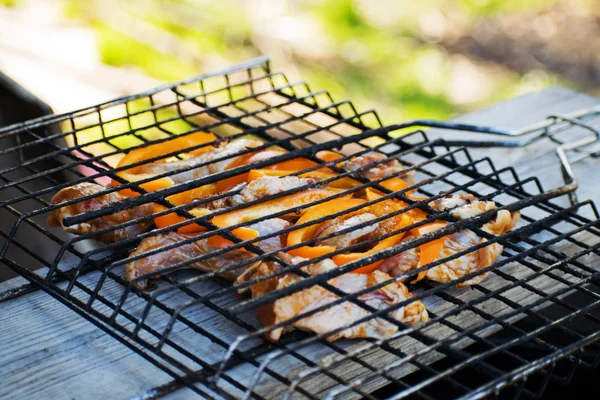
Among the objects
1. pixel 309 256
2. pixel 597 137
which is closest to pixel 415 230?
pixel 309 256

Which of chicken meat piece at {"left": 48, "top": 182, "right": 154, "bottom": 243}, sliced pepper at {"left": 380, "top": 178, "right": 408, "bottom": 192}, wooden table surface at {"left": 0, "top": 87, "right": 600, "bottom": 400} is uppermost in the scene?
sliced pepper at {"left": 380, "top": 178, "right": 408, "bottom": 192}

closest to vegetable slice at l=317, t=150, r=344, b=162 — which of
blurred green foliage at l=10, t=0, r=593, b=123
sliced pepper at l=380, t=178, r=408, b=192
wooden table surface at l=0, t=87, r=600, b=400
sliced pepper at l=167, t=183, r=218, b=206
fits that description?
sliced pepper at l=380, t=178, r=408, b=192

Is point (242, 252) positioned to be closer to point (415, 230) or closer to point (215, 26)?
point (415, 230)

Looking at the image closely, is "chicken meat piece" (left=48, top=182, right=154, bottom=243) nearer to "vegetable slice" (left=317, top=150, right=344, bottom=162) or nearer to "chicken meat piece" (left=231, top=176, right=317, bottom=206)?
"chicken meat piece" (left=231, top=176, right=317, bottom=206)

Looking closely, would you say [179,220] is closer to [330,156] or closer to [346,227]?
[346,227]

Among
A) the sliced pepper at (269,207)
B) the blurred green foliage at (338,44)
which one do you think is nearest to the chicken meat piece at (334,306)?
the sliced pepper at (269,207)

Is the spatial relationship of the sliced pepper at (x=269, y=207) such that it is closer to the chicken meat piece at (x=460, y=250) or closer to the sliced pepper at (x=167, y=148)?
the chicken meat piece at (x=460, y=250)

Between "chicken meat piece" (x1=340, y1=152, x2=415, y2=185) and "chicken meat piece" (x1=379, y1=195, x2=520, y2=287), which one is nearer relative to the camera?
"chicken meat piece" (x1=379, y1=195, x2=520, y2=287)
